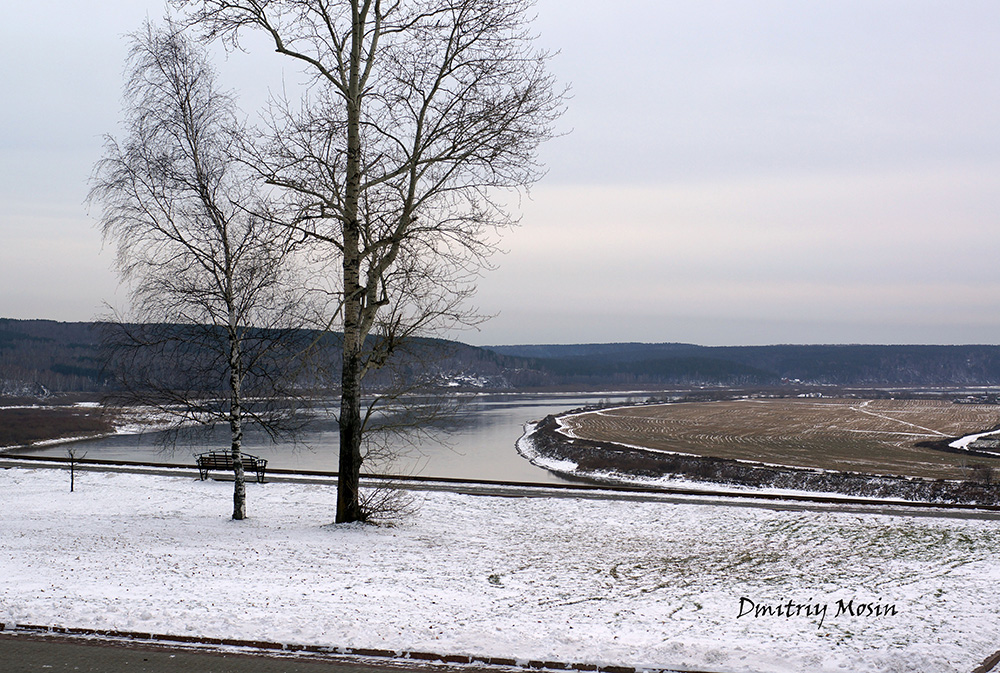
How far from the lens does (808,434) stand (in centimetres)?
6669

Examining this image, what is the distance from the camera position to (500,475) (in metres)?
37.9

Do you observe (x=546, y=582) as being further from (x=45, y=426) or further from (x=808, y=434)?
(x=45, y=426)

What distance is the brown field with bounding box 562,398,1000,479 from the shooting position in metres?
46.3

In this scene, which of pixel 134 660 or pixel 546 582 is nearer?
pixel 134 660

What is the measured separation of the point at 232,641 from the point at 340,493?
23.6 feet

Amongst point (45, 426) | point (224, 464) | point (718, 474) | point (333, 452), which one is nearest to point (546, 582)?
point (224, 464)

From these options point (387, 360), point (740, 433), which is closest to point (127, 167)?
point (387, 360)

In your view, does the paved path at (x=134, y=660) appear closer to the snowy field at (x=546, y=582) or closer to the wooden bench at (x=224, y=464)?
the snowy field at (x=546, y=582)

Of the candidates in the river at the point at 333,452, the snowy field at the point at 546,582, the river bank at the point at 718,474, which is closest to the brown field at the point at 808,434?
the river bank at the point at 718,474

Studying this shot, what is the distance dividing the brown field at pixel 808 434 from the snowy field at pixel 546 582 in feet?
103

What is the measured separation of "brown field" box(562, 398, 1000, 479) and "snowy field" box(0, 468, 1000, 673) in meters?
31.4

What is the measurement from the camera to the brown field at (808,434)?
152 ft

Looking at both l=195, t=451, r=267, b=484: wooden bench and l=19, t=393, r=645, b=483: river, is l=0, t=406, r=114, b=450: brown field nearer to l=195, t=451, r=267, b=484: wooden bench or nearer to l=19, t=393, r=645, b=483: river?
l=19, t=393, r=645, b=483: river

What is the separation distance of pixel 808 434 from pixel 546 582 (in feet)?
204
